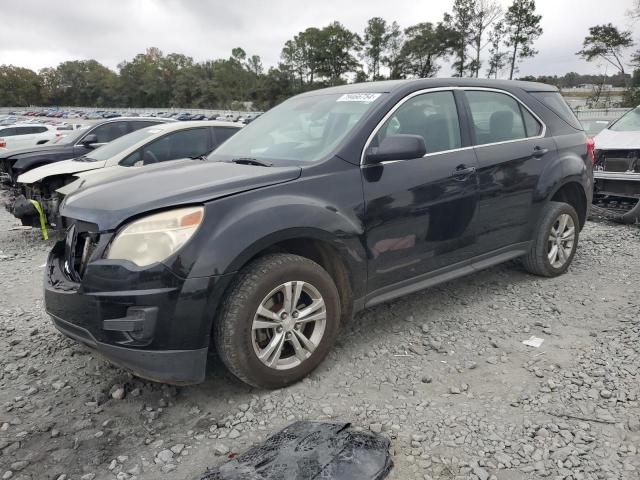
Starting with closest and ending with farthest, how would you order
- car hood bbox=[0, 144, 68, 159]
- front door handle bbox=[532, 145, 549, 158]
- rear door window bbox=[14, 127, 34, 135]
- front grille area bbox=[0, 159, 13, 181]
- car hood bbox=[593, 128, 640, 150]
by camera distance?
front door handle bbox=[532, 145, 549, 158], car hood bbox=[593, 128, 640, 150], car hood bbox=[0, 144, 68, 159], front grille area bbox=[0, 159, 13, 181], rear door window bbox=[14, 127, 34, 135]

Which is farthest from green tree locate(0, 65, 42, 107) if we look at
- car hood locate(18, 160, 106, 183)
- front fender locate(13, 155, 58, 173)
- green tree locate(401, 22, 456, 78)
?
car hood locate(18, 160, 106, 183)

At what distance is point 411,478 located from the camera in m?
2.20

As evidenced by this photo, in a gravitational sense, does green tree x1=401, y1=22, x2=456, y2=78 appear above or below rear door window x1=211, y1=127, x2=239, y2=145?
above

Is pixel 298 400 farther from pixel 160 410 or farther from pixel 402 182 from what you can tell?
pixel 402 182

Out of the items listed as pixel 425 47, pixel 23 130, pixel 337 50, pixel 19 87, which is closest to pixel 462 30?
pixel 425 47

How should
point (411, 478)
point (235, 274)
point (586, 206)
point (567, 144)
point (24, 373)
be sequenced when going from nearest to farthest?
point (411, 478), point (235, 274), point (24, 373), point (567, 144), point (586, 206)

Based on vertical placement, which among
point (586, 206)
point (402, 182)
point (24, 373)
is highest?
point (402, 182)

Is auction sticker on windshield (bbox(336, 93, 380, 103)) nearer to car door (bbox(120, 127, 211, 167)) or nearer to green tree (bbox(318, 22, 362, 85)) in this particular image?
car door (bbox(120, 127, 211, 167))

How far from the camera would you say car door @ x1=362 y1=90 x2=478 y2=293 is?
3.19 meters

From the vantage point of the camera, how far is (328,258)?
3.09 m

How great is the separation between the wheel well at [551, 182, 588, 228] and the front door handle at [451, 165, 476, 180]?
1429 millimetres

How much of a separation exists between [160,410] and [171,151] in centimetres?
515

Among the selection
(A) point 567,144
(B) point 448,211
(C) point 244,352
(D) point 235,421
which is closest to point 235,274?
(C) point 244,352

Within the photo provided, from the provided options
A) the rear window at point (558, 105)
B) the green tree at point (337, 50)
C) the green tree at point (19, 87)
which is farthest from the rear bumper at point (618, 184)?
the green tree at point (19, 87)
